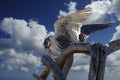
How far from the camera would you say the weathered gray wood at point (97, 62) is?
653 inches

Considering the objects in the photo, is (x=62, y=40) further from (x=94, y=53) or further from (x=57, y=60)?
(x=94, y=53)

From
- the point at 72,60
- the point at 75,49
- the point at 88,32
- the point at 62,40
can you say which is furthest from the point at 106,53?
the point at 88,32

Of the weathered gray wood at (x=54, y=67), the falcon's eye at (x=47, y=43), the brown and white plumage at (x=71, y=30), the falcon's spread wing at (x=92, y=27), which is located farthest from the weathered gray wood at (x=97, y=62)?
the falcon's spread wing at (x=92, y=27)

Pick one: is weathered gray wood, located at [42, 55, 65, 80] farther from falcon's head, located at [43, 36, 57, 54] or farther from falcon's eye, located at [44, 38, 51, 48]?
falcon's eye, located at [44, 38, 51, 48]

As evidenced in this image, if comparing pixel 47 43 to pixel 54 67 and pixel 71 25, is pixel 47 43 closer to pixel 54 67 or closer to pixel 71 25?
pixel 71 25

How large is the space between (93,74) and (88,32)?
29.5ft

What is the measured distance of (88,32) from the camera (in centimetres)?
2522

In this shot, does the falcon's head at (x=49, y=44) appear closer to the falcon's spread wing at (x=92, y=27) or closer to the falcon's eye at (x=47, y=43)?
the falcon's eye at (x=47, y=43)

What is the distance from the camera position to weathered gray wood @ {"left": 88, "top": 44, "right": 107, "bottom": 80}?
16594 millimetres

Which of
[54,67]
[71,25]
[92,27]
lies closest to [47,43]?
[71,25]

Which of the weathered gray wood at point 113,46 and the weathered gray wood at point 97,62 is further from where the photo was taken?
the weathered gray wood at point 113,46

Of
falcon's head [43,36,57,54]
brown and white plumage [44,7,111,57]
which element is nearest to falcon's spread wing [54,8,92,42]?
brown and white plumage [44,7,111,57]

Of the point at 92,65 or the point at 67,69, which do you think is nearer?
the point at 92,65

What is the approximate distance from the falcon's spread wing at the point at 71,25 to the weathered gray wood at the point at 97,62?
253 inches
